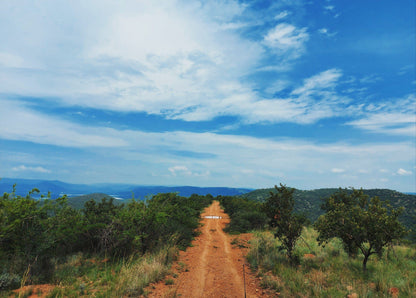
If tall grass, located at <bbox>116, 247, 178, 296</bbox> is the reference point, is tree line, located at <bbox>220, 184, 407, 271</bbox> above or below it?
above

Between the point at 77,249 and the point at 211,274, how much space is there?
8.59m

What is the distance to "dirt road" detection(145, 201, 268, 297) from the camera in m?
8.18

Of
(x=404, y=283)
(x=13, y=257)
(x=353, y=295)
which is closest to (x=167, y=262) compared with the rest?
(x=13, y=257)

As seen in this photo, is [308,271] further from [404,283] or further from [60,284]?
[60,284]

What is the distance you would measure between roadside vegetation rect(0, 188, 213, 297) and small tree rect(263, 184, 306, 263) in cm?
619

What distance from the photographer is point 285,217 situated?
38.0 ft

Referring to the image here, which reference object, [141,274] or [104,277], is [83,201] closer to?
[104,277]

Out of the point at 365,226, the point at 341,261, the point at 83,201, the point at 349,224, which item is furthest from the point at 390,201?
the point at 83,201

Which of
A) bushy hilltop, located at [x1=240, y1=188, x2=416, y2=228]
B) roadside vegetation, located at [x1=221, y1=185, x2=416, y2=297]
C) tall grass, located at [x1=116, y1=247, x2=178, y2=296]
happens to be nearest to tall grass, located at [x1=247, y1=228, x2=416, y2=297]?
roadside vegetation, located at [x1=221, y1=185, x2=416, y2=297]

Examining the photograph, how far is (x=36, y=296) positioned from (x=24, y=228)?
11.1 feet

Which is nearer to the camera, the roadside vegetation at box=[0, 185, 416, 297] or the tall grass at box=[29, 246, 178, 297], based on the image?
the tall grass at box=[29, 246, 178, 297]

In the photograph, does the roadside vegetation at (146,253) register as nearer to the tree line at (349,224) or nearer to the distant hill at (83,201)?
the tree line at (349,224)

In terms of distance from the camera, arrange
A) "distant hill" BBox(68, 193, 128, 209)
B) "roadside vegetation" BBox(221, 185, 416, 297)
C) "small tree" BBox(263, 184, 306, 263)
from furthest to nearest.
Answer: "distant hill" BBox(68, 193, 128, 209) → "small tree" BBox(263, 184, 306, 263) → "roadside vegetation" BBox(221, 185, 416, 297)

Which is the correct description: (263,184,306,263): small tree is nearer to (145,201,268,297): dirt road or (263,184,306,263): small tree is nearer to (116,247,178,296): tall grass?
(145,201,268,297): dirt road
